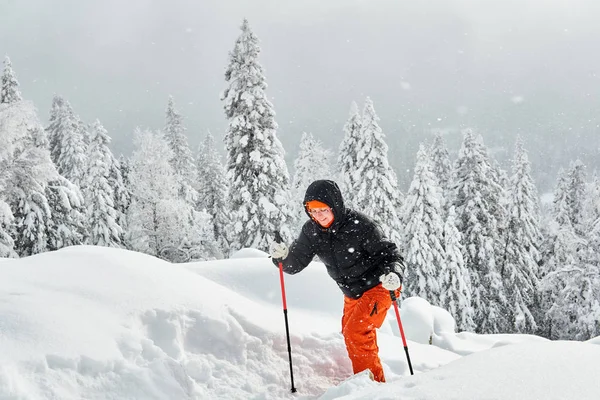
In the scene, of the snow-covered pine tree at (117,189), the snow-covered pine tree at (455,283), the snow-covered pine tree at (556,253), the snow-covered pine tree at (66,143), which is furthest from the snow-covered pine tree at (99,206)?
the snow-covered pine tree at (556,253)

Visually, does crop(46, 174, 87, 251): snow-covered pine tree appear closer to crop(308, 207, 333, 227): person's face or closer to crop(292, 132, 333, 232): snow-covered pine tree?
crop(292, 132, 333, 232): snow-covered pine tree

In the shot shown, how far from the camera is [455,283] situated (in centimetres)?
2219

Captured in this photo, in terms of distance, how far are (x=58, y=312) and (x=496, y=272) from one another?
2414 centimetres

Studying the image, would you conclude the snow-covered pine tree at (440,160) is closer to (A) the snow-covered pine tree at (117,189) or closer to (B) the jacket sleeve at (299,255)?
(A) the snow-covered pine tree at (117,189)

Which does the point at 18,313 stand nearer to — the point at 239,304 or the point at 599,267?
the point at 239,304

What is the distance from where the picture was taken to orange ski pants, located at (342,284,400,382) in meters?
4.47

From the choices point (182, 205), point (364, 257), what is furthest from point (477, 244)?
point (364, 257)

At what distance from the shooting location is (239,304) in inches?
201

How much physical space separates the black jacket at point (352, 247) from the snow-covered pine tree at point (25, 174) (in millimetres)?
16698

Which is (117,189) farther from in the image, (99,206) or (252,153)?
(252,153)

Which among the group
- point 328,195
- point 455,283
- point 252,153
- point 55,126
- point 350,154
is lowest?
point 455,283

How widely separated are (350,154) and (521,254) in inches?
449

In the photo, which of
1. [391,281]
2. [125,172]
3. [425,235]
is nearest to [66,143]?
[125,172]

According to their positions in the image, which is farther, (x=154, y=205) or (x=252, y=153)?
(x=154, y=205)
